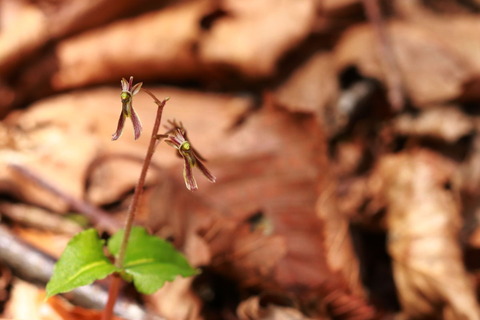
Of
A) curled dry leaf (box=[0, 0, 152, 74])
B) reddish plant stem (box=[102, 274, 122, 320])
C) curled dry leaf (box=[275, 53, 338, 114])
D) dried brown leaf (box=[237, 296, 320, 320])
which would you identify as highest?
curled dry leaf (box=[0, 0, 152, 74])

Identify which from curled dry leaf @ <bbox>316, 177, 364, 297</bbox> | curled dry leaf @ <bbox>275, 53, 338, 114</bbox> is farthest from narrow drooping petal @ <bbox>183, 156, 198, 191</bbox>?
curled dry leaf @ <bbox>275, 53, 338, 114</bbox>

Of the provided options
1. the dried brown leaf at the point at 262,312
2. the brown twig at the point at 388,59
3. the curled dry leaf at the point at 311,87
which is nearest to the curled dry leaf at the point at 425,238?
the brown twig at the point at 388,59

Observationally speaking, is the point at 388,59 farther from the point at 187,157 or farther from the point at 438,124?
the point at 187,157

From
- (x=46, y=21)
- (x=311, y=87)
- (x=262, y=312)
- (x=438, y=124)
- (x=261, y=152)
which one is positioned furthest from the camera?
(x=46, y=21)

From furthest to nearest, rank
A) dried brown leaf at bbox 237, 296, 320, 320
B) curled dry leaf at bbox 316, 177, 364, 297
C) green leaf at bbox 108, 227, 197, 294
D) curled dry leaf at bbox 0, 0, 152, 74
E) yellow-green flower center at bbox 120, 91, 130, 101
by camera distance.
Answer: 1. curled dry leaf at bbox 0, 0, 152, 74
2. curled dry leaf at bbox 316, 177, 364, 297
3. dried brown leaf at bbox 237, 296, 320, 320
4. green leaf at bbox 108, 227, 197, 294
5. yellow-green flower center at bbox 120, 91, 130, 101

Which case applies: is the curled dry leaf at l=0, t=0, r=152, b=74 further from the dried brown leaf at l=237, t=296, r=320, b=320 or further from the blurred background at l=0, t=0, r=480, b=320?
the dried brown leaf at l=237, t=296, r=320, b=320

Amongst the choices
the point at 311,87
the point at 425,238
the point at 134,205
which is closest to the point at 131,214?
the point at 134,205

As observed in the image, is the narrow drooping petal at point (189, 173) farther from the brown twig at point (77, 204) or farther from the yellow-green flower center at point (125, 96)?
the brown twig at point (77, 204)
